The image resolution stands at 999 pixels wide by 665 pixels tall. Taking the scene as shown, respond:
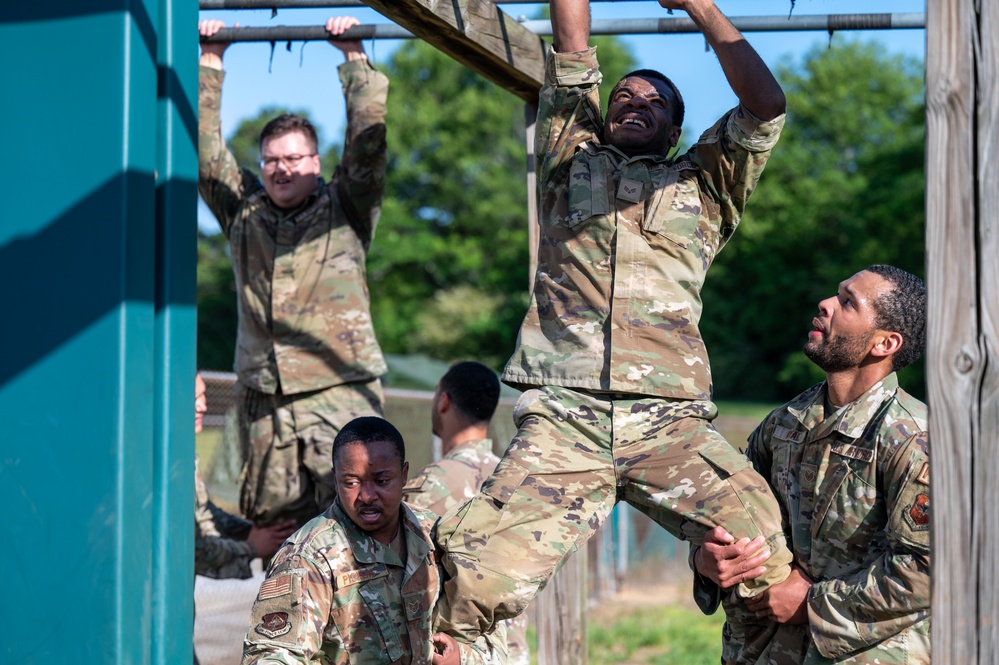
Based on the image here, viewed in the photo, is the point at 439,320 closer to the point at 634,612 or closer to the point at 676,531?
the point at 634,612

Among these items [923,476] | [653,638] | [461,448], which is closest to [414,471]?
→ [653,638]

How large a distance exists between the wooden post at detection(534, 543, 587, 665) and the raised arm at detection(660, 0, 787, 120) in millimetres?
2700

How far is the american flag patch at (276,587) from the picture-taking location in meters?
3.38

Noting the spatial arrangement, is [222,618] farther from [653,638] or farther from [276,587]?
[276,587]

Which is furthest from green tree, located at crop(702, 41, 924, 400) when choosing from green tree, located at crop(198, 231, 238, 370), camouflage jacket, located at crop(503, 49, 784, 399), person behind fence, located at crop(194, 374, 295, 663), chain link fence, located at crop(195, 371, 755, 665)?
camouflage jacket, located at crop(503, 49, 784, 399)

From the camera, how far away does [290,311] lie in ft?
→ 17.1

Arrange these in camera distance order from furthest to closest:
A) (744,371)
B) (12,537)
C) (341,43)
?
(744,371) → (341,43) → (12,537)

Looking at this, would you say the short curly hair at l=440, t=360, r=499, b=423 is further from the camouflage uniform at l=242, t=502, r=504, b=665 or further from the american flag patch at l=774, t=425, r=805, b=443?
the american flag patch at l=774, t=425, r=805, b=443

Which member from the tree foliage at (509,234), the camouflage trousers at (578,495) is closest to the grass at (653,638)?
the camouflage trousers at (578,495)

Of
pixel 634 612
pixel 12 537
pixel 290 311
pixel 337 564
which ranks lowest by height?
pixel 634 612

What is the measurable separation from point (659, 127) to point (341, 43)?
1.86 meters

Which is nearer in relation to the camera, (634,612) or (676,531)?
(676,531)

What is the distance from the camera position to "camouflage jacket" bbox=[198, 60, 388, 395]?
516cm

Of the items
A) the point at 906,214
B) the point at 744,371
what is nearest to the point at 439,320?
the point at 744,371
